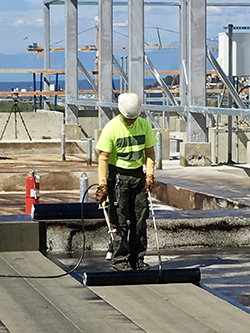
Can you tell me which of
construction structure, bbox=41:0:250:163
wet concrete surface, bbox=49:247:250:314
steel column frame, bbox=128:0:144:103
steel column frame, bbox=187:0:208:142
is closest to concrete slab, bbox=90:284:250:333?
wet concrete surface, bbox=49:247:250:314

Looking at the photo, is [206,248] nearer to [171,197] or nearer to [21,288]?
[21,288]

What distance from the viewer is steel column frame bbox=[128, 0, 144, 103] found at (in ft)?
77.4

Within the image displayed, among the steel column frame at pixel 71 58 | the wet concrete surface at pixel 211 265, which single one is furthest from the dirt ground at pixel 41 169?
the wet concrete surface at pixel 211 265

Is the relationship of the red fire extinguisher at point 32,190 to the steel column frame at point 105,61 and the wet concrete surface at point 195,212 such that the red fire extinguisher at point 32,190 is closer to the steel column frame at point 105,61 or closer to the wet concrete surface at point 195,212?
the wet concrete surface at point 195,212

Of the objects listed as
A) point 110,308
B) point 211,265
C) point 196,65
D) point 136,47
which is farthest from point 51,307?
point 136,47

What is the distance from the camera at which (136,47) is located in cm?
2375

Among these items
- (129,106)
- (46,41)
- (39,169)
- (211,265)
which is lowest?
(211,265)

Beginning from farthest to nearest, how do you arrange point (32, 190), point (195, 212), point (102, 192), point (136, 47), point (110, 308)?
1. point (136, 47)
2. point (32, 190)
3. point (195, 212)
4. point (102, 192)
5. point (110, 308)

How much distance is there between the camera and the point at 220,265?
8789 mm

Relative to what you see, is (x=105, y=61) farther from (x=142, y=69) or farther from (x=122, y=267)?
(x=122, y=267)

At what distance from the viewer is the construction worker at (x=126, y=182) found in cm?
792

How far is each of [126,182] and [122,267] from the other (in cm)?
82

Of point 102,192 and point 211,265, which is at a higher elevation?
point 102,192

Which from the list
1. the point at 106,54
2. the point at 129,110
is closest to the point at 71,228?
the point at 129,110
